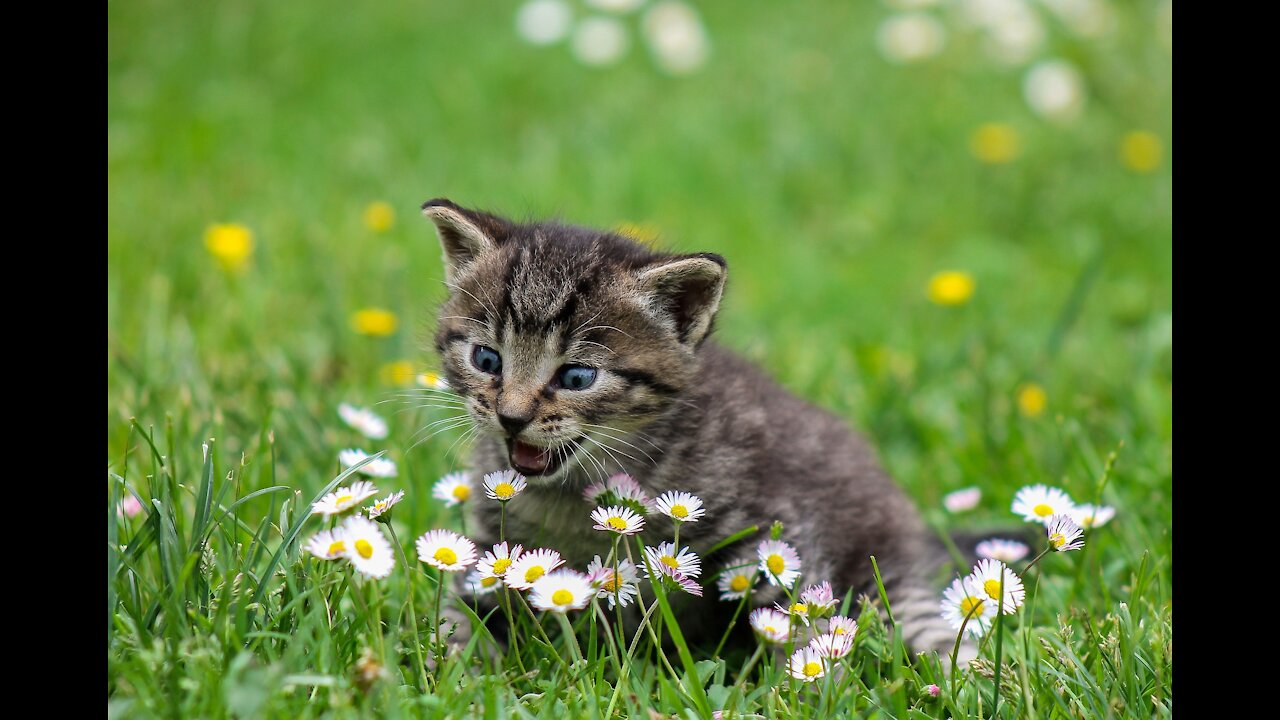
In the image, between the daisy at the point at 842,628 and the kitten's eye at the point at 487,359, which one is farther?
the kitten's eye at the point at 487,359

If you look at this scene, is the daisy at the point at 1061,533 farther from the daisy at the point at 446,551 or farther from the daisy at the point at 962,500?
the daisy at the point at 446,551

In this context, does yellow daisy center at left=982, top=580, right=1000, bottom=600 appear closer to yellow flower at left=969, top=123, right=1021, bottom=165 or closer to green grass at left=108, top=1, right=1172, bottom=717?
green grass at left=108, top=1, right=1172, bottom=717

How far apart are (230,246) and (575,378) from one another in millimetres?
2920

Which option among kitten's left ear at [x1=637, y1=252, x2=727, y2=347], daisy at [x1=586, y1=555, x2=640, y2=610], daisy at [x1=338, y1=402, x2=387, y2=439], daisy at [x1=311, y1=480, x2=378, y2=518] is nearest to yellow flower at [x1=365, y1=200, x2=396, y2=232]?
daisy at [x1=338, y1=402, x2=387, y2=439]

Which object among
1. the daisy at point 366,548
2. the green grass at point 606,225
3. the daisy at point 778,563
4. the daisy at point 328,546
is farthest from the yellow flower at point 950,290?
the daisy at point 328,546

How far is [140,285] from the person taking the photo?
5.70 metres

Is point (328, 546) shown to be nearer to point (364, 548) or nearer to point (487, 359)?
point (364, 548)

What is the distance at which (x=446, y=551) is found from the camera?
9.34 ft

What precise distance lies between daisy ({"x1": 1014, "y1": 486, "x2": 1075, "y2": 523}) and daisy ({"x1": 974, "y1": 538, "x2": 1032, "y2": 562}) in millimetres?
440

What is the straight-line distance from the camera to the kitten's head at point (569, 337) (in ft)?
10.6

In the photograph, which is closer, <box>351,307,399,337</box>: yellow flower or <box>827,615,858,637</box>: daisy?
<box>827,615,858,637</box>: daisy

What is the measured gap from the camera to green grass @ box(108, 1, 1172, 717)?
2801 millimetres

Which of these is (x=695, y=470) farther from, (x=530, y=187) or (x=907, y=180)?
(x=907, y=180)

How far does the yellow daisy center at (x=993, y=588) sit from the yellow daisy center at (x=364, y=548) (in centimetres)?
155
